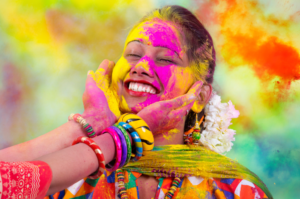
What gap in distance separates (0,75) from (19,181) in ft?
5.25

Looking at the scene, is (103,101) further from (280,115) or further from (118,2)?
(280,115)

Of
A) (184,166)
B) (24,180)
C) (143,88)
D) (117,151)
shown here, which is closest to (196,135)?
(184,166)

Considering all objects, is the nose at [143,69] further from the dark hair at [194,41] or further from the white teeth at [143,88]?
the dark hair at [194,41]

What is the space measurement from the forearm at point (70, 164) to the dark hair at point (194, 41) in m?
1.18

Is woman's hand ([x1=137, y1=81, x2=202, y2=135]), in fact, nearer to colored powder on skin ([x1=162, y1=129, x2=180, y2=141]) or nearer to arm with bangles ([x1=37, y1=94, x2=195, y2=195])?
colored powder on skin ([x1=162, y1=129, x2=180, y2=141])

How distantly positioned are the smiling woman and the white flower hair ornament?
1 centimetres

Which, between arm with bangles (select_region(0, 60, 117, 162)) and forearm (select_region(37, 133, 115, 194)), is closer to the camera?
forearm (select_region(37, 133, 115, 194))

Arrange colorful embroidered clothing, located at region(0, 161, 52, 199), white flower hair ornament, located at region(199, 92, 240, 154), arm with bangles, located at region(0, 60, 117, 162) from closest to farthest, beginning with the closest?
colorful embroidered clothing, located at region(0, 161, 52, 199) → arm with bangles, located at region(0, 60, 117, 162) → white flower hair ornament, located at region(199, 92, 240, 154)

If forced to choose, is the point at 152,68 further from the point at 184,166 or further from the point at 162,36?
the point at 184,166

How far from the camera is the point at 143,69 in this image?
1.78 meters

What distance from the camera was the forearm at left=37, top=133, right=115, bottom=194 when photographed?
3.05 feet

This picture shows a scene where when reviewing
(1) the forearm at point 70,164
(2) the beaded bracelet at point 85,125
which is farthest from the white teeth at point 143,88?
(1) the forearm at point 70,164

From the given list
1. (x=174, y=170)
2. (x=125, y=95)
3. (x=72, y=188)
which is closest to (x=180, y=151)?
(x=174, y=170)

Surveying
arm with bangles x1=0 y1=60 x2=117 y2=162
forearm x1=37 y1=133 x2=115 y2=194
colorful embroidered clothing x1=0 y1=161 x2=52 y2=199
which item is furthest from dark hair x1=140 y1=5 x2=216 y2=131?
colorful embroidered clothing x1=0 y1=161 x2=52 y2=199
